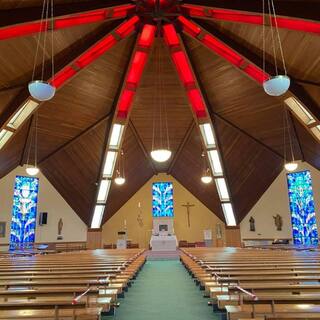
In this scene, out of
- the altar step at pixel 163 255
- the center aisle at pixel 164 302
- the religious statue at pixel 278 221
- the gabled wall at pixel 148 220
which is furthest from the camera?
the gabled wall at pixel 148 220

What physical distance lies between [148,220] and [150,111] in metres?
9.19

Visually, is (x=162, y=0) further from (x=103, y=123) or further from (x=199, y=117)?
(x=103, y=123)

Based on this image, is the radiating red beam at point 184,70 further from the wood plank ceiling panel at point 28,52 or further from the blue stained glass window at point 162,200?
the blue stained glass window at point 162,200

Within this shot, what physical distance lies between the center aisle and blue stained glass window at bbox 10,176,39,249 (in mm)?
10242

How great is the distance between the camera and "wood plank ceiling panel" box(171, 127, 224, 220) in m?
15.3

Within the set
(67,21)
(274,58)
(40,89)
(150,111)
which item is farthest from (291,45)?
(150,111)

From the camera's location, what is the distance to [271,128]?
42.2 ft

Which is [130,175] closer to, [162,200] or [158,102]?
[162,200]

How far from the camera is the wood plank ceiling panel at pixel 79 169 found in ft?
44.9

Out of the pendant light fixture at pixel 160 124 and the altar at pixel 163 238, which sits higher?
the pendant light fixture at pixel 160 124

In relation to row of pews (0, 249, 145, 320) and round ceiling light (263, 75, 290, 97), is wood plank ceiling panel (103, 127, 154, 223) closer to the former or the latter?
round ceiling light (263, 75, 290, 97)

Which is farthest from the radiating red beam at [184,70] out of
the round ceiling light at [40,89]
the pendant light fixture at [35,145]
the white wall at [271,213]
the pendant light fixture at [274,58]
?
the white wall at [271,213]

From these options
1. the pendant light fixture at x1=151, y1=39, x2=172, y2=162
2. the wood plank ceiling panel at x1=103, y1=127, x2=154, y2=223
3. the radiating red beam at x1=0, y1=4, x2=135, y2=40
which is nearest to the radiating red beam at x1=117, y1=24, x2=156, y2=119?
the pendant light fixture at x1=151, y1=39, x2=172, y2=162

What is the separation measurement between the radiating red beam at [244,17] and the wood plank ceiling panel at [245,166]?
211 inches
